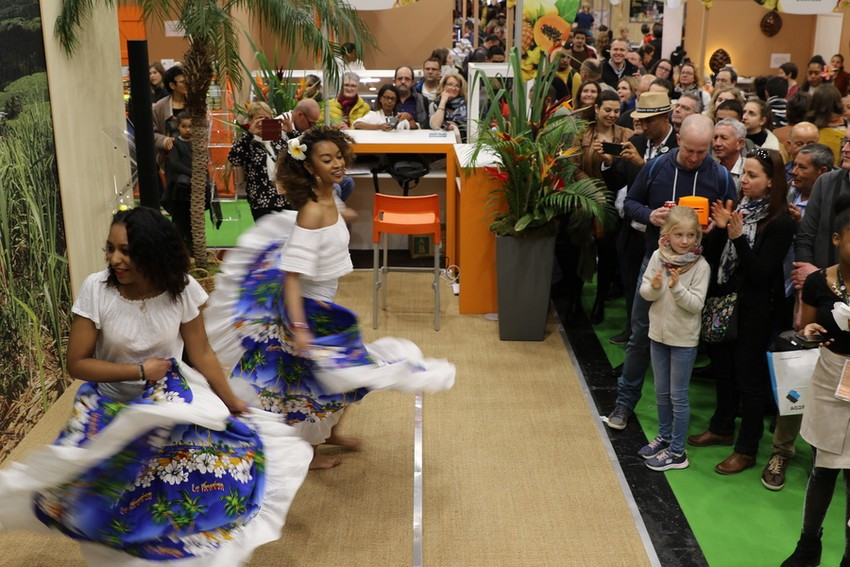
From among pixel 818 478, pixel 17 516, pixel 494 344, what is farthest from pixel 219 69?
pixel 818 478

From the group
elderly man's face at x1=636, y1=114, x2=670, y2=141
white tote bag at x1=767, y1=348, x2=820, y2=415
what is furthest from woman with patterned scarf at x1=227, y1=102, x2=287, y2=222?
white tote bag at x1=767, y1=348, x2=820, y2=415

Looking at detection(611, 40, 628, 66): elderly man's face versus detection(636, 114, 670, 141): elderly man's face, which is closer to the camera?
detection(636, 114, 670, 141): elderly man's face

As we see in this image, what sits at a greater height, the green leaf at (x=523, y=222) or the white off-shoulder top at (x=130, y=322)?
the white off-shoulder top at (x=130, y=322)

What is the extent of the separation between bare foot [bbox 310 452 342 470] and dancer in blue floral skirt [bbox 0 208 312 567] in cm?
131

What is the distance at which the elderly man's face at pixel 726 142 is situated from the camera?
497 centimetres

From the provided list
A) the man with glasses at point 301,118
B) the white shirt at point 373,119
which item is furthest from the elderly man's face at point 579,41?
→ the man with glasses at point 301,118

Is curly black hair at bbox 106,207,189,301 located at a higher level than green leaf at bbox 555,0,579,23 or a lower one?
lower

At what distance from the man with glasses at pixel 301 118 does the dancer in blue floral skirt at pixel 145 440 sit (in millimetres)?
3801

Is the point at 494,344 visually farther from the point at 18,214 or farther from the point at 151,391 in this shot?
the point at 151,391

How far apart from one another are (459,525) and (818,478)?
145cm

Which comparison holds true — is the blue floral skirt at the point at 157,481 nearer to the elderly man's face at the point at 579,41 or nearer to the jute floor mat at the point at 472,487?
the jute floor mat at the point at 472,487

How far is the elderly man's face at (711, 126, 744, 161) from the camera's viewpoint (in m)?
4.97

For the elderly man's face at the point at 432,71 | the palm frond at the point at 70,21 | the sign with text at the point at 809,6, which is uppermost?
the sign with text at the point at 809,6

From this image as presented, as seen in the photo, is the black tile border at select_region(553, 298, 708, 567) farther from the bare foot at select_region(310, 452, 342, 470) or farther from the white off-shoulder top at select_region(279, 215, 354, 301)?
the white off-shoulder top at select_region(279, 215, 354, 301)
